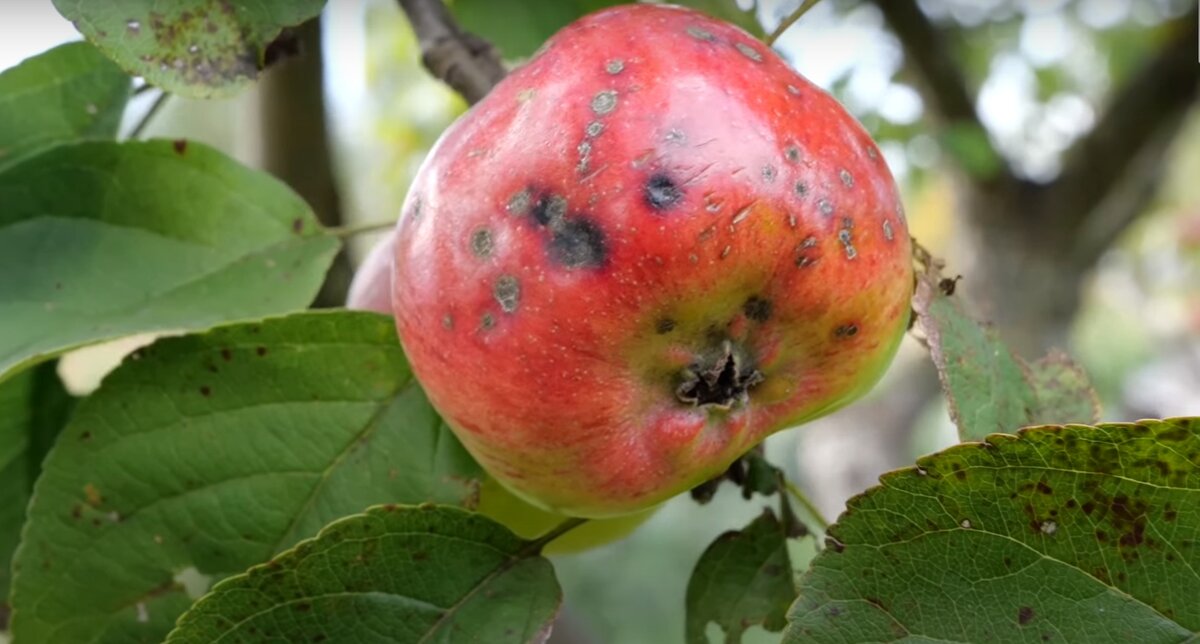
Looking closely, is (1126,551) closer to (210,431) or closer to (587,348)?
(587,348)

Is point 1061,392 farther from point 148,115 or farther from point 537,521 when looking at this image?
point 148,115

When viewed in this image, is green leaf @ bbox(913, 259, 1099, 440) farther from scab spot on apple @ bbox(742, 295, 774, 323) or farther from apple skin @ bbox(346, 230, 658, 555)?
apple skin @ bbox(346, 230, 658, 555)

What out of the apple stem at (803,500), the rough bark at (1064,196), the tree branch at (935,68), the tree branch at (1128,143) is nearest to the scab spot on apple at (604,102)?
the apple stem at (803,500)

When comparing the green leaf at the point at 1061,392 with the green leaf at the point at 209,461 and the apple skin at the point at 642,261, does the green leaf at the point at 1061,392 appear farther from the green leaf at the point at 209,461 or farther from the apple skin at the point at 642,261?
the green leaf at the point at 209,461

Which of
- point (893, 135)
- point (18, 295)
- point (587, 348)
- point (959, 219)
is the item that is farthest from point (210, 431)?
point (959, 219)

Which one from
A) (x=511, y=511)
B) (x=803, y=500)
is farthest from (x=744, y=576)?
(x=511, y=511)

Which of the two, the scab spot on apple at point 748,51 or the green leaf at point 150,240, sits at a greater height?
the scab spot on apple at point 748,51
